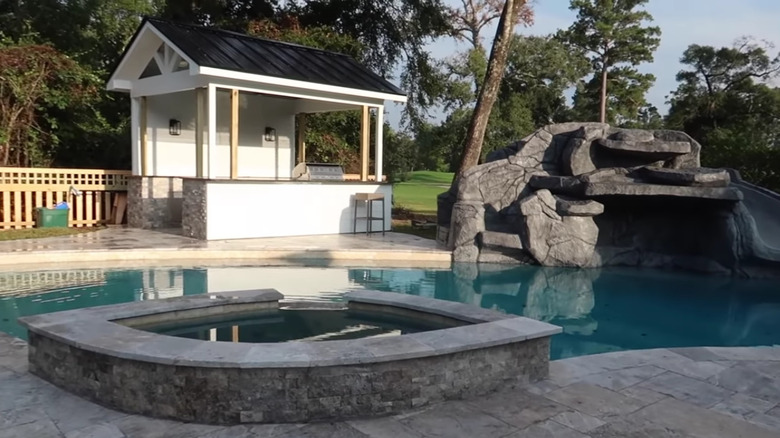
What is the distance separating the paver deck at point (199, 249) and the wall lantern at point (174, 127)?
2.63m

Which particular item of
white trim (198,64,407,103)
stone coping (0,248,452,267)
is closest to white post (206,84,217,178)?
white trim (198,64,407,103)

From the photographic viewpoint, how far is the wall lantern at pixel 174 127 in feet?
43.6

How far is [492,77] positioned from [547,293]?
6.93 m

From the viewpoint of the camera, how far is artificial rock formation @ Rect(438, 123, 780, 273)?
10031 mm

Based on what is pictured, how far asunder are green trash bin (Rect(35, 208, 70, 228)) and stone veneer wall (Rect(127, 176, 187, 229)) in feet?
4.28

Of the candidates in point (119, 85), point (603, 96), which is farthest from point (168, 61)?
point (603, 96)

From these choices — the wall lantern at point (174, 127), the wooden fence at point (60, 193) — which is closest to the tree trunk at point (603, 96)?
the wall lantern at point (174, 127)

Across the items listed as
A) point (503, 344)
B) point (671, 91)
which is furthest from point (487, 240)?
point (671, 91)

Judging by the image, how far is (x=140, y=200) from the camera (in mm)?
12430

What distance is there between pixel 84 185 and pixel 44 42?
3.97m

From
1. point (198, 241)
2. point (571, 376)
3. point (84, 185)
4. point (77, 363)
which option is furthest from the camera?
point (84, 185)

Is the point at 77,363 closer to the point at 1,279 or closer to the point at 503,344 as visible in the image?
the point at 503,344

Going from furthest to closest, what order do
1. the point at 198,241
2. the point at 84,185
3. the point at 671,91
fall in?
the point at 671,91
the point at 84,185
the point at 198,241

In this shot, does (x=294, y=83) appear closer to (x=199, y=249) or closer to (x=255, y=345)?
(x=199, y=249)
